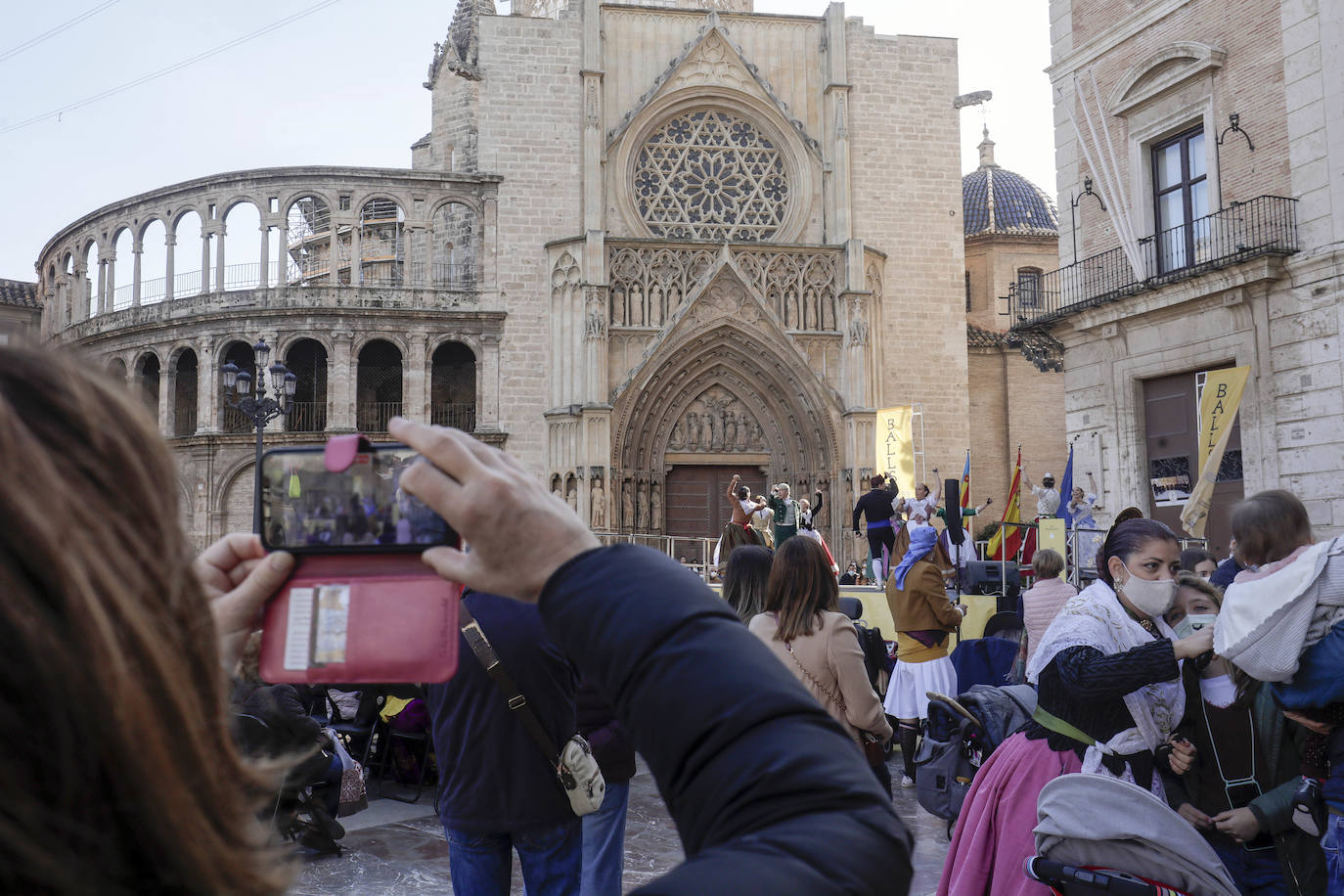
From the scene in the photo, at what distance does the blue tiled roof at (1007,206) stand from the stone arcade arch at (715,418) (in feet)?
44.3

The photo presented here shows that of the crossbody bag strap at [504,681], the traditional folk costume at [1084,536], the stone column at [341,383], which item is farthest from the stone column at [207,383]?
the crossbody bag strap at [504,681]

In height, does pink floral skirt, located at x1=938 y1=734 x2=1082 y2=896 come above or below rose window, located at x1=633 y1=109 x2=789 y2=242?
below

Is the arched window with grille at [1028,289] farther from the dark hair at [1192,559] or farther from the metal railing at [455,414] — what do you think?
the dark hair at [1192,559]

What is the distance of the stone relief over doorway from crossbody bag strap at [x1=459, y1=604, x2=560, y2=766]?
68.7 ft

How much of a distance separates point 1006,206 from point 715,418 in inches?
648

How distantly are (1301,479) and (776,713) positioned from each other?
51.1ft

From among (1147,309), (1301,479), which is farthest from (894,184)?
(1301,479)

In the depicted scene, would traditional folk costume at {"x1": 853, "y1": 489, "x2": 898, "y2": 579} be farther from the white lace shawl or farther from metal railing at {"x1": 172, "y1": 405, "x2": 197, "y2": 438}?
metal railing at {"x1": 172, "y1": 405, "x2": 197, "y2": 438}

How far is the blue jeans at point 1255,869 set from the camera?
367 cm

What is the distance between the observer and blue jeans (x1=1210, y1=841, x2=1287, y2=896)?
145 inches

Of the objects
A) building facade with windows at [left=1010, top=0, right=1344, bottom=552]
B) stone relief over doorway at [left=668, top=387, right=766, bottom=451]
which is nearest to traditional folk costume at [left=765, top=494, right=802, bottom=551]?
building facade with windows at [left=1010, top=0, right=1344, bottom=552]

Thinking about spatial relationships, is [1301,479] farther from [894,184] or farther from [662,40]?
[662,40]

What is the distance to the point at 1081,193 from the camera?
18.4 m

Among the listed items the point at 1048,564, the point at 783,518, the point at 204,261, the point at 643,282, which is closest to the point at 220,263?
the point at 204,261
